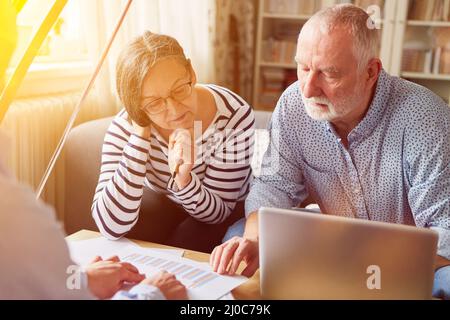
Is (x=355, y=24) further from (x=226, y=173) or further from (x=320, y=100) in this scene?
(x=226, y=173)

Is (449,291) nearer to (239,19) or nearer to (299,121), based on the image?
(299,121)

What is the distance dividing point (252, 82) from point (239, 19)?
392 mm

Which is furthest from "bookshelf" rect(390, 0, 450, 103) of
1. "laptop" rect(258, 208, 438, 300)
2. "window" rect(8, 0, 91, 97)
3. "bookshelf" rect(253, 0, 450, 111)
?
"laptop" rect(258, 208, 438, 300)

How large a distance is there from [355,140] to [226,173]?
337mm

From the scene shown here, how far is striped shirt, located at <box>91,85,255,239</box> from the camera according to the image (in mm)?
1220

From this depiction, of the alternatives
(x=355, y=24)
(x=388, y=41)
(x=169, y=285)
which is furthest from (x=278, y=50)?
(x=169, y=285)

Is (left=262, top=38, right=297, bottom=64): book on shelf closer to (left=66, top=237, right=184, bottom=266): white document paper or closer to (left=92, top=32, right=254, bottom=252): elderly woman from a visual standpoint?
(left=92, top=32, right=254, bottom=252): elderly woman

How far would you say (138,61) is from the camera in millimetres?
1117

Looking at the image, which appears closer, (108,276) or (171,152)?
(108,276)

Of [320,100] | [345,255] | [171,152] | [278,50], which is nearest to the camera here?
[345,255]

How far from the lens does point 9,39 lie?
541 mm

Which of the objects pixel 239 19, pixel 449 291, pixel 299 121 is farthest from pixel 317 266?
pixel 239 19

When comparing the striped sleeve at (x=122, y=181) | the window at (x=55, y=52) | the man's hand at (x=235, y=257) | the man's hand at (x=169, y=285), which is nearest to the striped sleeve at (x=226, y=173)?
the striped sleeve at (x=122, y=181)

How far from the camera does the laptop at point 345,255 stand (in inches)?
25.5
